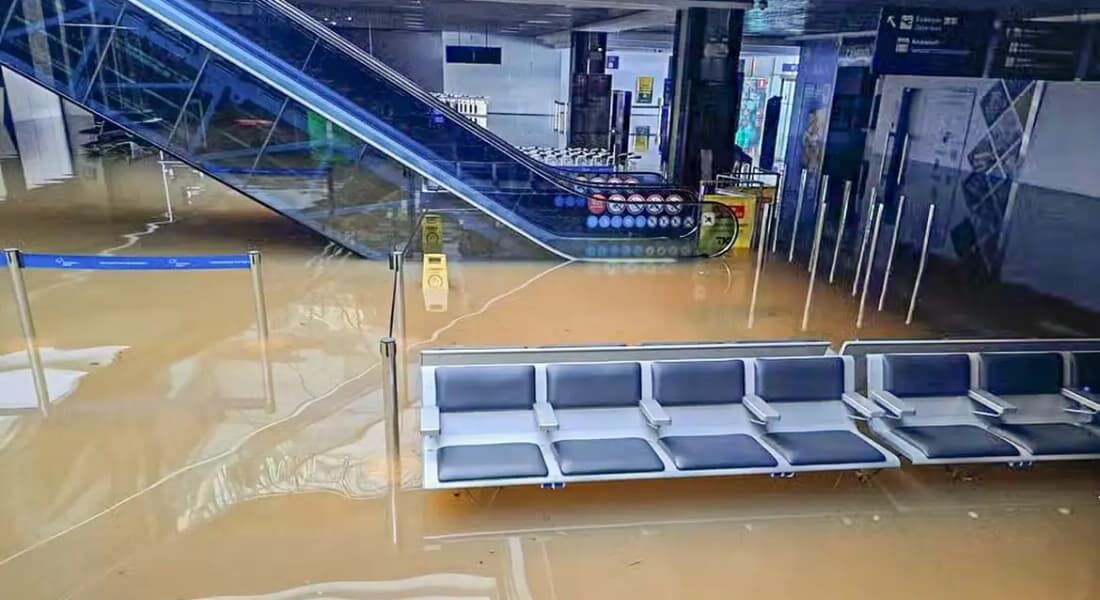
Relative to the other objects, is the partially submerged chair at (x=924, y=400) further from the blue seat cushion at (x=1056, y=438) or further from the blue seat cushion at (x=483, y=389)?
the blue seat cushion at (x=483, y=389)

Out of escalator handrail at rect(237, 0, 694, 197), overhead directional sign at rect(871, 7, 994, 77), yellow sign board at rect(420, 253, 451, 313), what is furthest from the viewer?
escalator handrail at rect(237, 0, 694, 197)

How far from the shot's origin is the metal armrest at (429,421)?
3.89 metres

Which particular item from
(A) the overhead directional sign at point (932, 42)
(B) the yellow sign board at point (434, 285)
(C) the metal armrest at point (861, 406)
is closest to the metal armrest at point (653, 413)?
(C) the metal armrest at point (861, 406)

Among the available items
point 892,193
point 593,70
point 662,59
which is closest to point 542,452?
point 892,193

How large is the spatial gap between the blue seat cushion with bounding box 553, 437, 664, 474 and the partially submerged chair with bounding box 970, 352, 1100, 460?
2.25 meters

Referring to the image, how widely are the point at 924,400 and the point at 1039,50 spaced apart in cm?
563

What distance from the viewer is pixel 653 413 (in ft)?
13.7

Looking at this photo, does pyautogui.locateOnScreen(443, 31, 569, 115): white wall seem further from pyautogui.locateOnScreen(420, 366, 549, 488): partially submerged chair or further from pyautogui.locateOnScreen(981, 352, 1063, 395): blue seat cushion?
pyautogui.locateOnScreen(981, 352, 1063, 395): blue seat cushion

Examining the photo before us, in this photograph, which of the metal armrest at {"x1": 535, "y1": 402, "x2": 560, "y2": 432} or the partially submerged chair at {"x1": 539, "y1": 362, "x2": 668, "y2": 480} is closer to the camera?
the metal armrest at {"x1": 535, "y1": 402, "x2": 560, "y2": 432}

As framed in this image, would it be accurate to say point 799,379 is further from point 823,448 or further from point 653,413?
point 653,413

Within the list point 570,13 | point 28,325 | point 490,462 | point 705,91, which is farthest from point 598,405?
point 570,13

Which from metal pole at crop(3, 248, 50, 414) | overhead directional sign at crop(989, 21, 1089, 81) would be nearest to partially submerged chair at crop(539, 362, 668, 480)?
metal pole at crop(3, 248, 50, 414)

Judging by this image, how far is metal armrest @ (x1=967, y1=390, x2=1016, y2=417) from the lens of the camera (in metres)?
4.41

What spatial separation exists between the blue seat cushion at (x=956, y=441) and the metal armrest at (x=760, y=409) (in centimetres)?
A: 79
